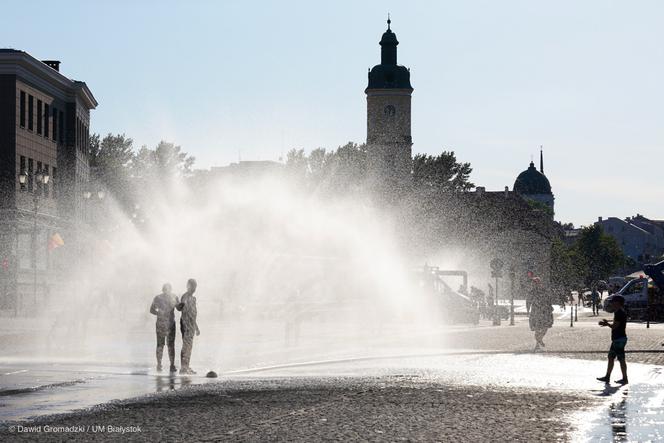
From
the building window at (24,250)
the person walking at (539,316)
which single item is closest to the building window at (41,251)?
the building window at (24,250)

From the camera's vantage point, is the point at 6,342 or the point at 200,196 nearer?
the point at 6,342

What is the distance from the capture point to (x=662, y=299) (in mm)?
57688

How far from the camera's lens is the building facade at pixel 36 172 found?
65562 millimetres

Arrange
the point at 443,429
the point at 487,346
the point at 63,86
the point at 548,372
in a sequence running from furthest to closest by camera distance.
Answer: the point at 63,86 → the point at 487,346 → the point at 548,372 → the point at 443,429

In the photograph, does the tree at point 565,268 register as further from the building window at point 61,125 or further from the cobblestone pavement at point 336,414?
the cobblestone pavement at point 336,414

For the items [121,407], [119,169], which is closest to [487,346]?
[121,407]

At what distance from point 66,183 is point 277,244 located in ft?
47.6

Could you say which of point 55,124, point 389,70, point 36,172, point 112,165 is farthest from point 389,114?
point 36,172

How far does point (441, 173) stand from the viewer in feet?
479

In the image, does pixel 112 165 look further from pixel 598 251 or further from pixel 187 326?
pixel 187 326

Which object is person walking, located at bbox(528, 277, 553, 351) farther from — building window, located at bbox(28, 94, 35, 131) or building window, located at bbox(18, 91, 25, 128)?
building window, located at bbox(28, 94, 35, 131)

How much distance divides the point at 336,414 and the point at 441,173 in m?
131

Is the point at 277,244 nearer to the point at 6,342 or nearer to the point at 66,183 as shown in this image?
the point at 66,183

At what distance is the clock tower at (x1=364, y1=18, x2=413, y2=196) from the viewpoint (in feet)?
480
